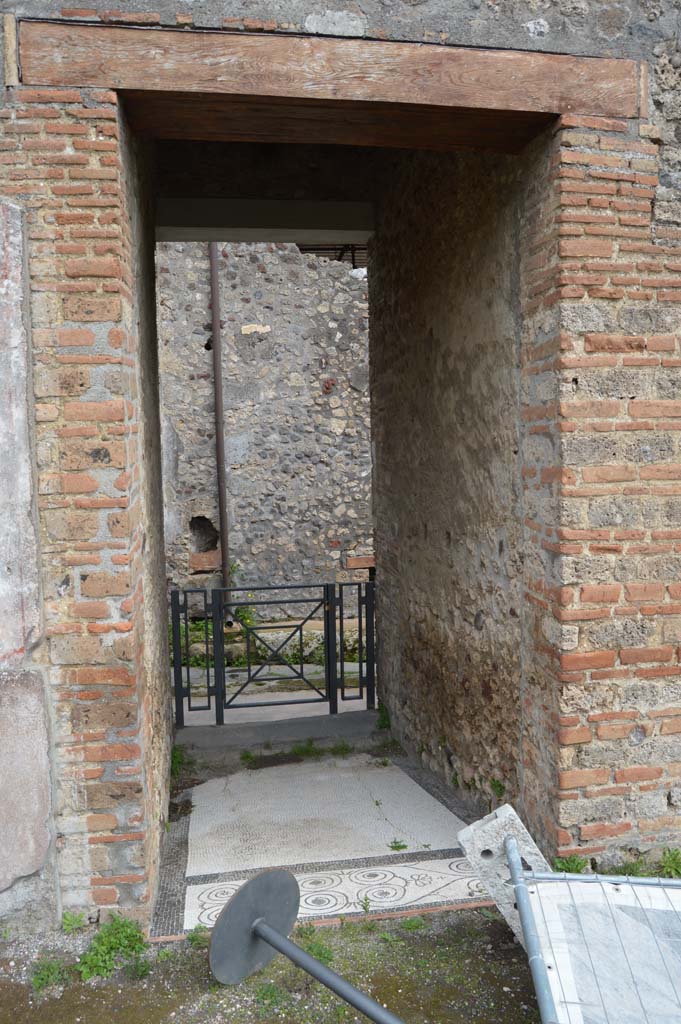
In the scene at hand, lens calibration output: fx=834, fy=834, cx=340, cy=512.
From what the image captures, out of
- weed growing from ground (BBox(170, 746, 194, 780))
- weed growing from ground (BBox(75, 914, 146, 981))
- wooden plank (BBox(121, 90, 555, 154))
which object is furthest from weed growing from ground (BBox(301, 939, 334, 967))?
wooden plank (BBox(121, 90, 555, 154))

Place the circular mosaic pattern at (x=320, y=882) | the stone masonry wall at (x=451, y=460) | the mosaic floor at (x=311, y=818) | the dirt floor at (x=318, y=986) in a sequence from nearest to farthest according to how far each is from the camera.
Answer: the dirt floor at (x=318, y=986)
the circular mosaic pattern at (x=320, y=882)
the stone masonry wall at (x=451, y=460)
the mosaic floor at (x=311, y=818)

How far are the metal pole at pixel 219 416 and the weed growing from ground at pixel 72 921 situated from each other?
7.50 meters

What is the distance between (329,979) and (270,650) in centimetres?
524

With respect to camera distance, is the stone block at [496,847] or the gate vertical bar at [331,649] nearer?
the stone block at [496,847]

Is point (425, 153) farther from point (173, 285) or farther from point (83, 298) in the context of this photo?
point (173, 285)

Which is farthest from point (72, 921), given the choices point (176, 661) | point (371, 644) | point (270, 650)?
point (270, 650)

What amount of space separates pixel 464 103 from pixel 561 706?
237 centimetres

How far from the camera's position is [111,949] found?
3.04 metres

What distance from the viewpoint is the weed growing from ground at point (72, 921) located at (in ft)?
10.2

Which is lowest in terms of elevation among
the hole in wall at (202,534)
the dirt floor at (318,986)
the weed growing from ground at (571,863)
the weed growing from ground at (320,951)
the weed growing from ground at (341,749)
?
the weed growing from ground at (341,749)

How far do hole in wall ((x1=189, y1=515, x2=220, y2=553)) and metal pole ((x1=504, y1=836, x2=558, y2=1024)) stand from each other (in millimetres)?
8148

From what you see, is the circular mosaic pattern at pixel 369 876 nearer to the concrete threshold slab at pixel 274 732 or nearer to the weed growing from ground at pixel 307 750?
the weed growing from ground at pixel 307 750

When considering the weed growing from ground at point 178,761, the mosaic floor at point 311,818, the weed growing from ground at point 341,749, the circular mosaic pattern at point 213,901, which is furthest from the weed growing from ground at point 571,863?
the weed growing from ground at point 178,761

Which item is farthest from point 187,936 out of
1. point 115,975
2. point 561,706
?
point 561,706
